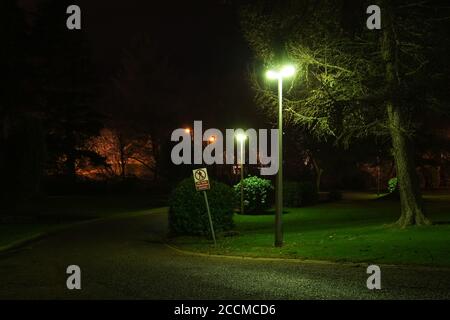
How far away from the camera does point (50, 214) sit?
37.2 m

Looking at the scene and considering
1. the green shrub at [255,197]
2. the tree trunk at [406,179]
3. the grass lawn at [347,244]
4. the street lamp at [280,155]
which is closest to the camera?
the grass lawn at [347,244]

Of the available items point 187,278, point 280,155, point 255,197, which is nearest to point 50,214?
point 255,197

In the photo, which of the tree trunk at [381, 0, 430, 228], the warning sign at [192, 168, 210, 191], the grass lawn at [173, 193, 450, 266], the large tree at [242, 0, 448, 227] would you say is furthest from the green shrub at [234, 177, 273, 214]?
the warning sign at [192, 168, 210, 191]

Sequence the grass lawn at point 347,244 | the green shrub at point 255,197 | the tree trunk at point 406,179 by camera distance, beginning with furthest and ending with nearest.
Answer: the green shrub at point 255,197 → the tree trunk at point 406,179 → the grass lawn at point 347,244

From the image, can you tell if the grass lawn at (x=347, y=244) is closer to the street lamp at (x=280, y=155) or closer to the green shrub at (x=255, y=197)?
the street lamp at (x=280, y=155)

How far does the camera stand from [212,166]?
64.2m

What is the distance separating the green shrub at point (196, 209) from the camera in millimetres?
22234

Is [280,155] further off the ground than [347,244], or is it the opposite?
[280,155]

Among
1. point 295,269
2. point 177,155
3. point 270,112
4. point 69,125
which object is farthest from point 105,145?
point 295,269

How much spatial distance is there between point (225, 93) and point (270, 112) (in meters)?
41.7

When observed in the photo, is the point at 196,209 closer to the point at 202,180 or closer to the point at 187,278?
the point at 202,180

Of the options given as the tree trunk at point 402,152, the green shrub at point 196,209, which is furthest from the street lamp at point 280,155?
the green shrub at point 196,209
